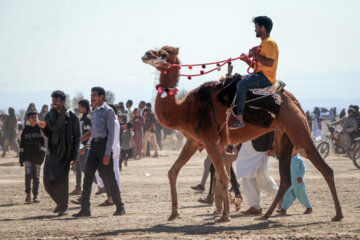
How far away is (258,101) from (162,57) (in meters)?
1.67

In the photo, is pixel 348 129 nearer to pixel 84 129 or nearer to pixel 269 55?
pixel 84 129

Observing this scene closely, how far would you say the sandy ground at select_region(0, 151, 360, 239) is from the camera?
9203mm

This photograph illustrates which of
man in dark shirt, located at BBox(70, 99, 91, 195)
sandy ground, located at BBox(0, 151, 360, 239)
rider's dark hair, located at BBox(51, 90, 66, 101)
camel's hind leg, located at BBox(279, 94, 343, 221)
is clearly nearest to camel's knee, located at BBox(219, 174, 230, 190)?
sandy ground, located at BBox(0, 151, 360, 239)

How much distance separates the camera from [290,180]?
36.6 feet

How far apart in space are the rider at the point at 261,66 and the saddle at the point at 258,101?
0.15 m

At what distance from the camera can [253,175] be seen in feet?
38.5

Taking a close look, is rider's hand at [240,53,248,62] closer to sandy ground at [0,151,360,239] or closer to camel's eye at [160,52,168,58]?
camel's eye at [160,52,168,58]

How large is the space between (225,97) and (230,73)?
0.82m

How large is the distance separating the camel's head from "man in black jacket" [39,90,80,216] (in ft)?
9.29

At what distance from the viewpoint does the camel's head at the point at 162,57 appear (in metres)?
10.3

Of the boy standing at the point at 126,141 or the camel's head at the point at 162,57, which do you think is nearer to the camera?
the camel's head at the point at 162,57

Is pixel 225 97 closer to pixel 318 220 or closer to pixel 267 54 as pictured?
pixel 267 54

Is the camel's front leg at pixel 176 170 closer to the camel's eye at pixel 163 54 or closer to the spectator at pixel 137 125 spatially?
the camel's eye at pixel 163 54

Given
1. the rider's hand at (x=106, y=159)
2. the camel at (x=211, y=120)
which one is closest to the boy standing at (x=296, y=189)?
the camel at (x=211, y=120)
